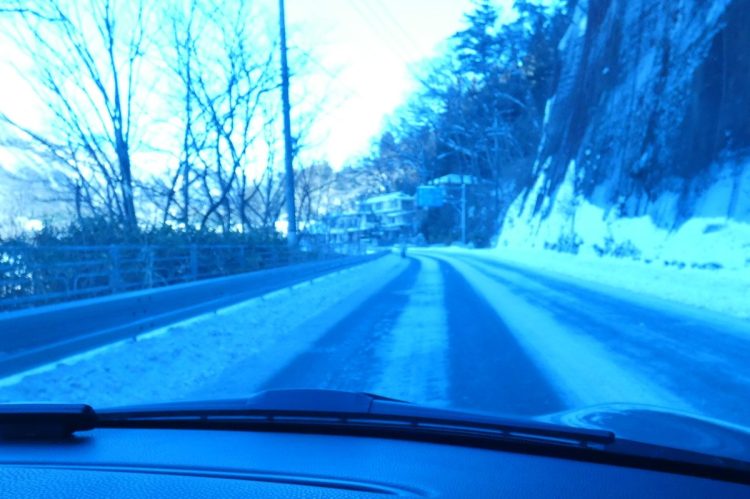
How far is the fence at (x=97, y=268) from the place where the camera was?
10.0 m

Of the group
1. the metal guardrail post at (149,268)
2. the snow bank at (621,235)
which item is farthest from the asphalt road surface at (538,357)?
the snow bank at (621,235)

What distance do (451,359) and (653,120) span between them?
2245cm

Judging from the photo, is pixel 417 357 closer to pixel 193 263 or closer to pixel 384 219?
pixel 193 263

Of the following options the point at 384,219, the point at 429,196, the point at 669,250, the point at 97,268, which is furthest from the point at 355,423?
the point at 384,219

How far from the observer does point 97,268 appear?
44.1ft

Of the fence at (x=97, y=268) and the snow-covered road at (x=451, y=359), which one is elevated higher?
the fence at (x=97, y=268)

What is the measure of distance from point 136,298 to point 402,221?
9967 cm

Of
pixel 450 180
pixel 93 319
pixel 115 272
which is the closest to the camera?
Result: pixel 93 319

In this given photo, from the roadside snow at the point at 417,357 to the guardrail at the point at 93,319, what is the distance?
3.12 m

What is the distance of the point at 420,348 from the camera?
9141mm

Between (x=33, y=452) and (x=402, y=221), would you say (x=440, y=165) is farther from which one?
(x=33, y=452)

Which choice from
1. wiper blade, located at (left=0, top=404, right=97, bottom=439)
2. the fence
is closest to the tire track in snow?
wiper blade, located at (left=0, top=404, right=97, bottom=439)

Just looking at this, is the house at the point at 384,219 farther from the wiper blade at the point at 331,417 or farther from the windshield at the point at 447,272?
the wiper blade at the point at 331,417

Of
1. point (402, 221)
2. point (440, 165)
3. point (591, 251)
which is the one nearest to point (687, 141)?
point (591, 251)
